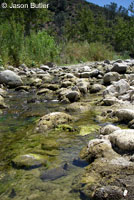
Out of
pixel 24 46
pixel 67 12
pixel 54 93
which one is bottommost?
pixel 54 93

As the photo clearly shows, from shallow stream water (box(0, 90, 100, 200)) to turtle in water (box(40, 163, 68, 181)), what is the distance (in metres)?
0.03

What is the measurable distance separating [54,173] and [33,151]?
495mm

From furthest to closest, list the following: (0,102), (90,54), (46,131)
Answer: (90,54)
(0,102)
(46,131)

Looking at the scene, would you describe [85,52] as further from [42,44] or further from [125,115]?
[125,115]

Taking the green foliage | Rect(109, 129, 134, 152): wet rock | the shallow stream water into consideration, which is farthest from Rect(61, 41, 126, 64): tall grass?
Rect(109, 129, 134, 152): wet rock

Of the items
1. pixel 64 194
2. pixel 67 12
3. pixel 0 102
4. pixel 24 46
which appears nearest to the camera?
pixel 64 194

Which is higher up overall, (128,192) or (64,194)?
(128,192)

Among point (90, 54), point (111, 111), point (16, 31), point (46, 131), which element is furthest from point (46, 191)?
point (90, 54)

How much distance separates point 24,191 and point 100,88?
4.42 m

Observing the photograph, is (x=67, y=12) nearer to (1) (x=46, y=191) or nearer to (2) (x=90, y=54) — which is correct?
(2) (x=90, y=54)

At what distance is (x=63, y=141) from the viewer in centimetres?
240

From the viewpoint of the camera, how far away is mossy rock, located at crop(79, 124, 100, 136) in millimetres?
2595

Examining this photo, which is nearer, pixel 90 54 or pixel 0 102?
pixel 0 102

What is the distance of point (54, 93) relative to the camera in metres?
5.76
